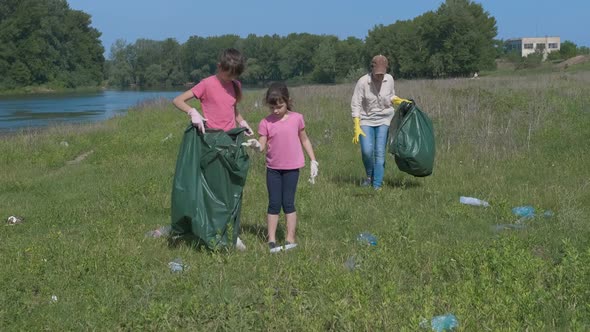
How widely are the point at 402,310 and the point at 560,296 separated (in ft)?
3.17

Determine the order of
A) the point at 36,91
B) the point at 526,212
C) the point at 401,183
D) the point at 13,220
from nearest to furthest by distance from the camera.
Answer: the point at 526,212 → the point at 13,220 → the point at 401,183 → the point at 36,91

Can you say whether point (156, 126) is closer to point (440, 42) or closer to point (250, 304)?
point (250, 304)

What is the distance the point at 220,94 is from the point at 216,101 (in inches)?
2.7

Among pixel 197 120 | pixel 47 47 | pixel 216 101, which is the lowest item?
pixel 197 120

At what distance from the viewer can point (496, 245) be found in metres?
4.32

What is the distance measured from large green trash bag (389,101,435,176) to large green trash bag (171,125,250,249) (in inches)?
102

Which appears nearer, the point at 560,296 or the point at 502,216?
the point at 560,296

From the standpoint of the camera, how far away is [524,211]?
18.5 ft

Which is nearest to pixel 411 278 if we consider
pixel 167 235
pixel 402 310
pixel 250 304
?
pixel 402 310

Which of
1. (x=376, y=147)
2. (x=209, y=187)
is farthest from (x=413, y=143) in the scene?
(x=209, y=187)

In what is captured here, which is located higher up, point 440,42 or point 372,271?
point 440,42

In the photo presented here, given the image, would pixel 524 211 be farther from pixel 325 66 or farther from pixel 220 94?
pixel 325 66

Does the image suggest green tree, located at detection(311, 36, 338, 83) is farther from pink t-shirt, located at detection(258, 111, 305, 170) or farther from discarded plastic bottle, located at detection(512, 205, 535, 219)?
pink t-shirt, located at detection(258, 111, 305, 170)

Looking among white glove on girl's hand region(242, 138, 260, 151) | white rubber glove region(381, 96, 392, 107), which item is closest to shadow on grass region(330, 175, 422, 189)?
white rubber glove region(381, 96, 392, 107)
